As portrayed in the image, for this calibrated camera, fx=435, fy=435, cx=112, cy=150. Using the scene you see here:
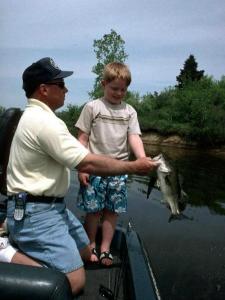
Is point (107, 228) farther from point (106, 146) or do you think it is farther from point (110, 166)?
point (110, 166)

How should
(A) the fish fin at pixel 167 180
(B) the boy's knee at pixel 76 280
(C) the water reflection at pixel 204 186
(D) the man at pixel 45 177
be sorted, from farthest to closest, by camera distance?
(C) the water reflection at pixel 204 186, (A) the fish fin at pixel 167 180, (B) the boy's knee at pixel 76 280, (D) the man at pixel 45 177

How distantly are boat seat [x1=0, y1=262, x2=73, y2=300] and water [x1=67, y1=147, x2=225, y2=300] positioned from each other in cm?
171

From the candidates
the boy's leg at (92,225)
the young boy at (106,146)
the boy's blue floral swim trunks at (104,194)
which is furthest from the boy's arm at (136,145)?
the boy's leg at (92,225)

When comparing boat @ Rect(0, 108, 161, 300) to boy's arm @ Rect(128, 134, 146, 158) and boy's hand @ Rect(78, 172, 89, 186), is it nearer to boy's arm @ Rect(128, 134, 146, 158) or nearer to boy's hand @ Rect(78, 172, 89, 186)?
boy's hand @ Rect(78, 172, 89, 186)

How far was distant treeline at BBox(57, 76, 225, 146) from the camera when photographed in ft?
123

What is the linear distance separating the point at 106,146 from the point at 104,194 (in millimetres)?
495

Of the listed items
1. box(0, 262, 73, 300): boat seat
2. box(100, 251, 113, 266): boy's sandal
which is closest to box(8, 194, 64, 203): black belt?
box(0, 262, 73, 300): boat seat

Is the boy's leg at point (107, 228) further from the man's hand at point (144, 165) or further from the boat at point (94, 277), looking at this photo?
the man's hand at point (144, 165)

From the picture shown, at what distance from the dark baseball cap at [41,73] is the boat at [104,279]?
148 centimetres

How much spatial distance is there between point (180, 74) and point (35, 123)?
220ft

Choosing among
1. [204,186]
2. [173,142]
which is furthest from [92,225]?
[173,142]

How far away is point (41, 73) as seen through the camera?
3479mm

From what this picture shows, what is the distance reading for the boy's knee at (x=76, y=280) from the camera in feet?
10.9

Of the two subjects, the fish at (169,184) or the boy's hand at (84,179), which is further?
the boy's hand at (84,179)
